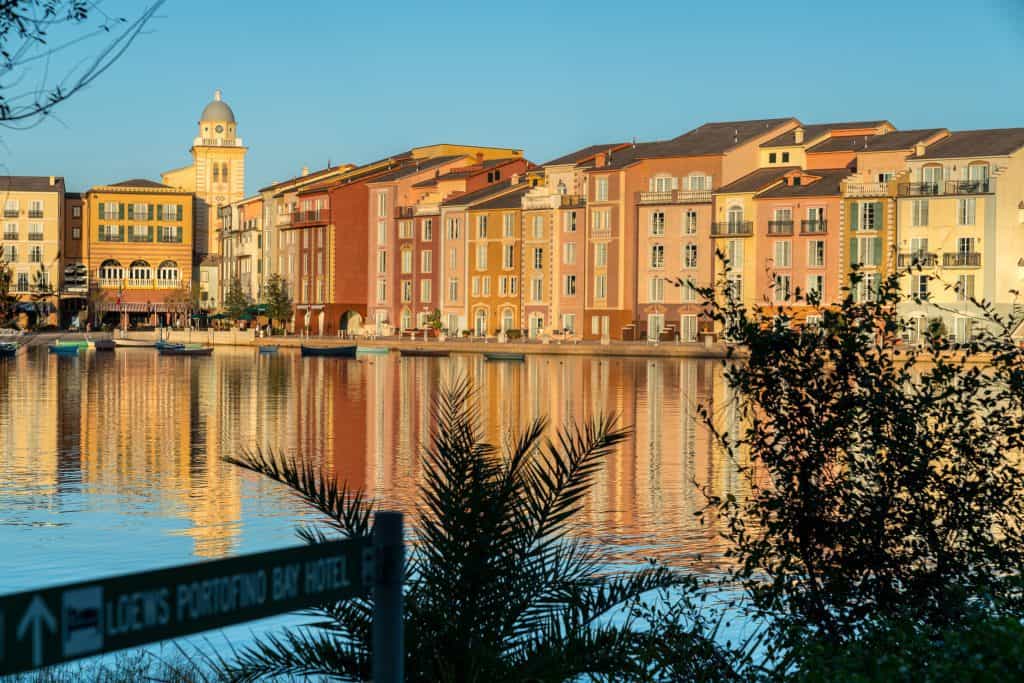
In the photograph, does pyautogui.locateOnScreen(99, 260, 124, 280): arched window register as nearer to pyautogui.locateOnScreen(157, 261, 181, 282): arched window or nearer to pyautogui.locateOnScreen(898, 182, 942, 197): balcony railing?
pyautogui.locateOnScreen(157, 261, 181, 282): arched window

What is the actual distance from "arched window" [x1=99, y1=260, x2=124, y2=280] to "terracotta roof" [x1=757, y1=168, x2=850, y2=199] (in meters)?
69.5

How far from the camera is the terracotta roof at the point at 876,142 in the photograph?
81.4 m

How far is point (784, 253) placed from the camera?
278ft

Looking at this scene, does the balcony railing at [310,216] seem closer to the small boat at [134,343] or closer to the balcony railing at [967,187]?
the small boat at [134,343]

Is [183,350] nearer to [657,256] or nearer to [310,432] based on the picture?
[657,256]

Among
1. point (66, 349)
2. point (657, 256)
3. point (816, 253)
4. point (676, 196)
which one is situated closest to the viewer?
point (816, 253)

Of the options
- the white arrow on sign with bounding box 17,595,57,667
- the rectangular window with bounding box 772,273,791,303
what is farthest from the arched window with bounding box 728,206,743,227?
the white arrow on sign with bounding box 17,595,57,667

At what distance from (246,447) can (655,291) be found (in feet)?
210

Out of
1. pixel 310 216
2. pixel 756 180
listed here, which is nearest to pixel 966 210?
pixel 756 180

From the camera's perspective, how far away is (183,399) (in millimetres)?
51531

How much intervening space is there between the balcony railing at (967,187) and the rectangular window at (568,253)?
86.1ft

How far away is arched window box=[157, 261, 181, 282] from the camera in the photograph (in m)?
133

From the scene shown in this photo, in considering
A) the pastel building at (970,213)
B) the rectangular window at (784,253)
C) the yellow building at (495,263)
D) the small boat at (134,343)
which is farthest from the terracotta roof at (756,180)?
the small boat at (134,343)

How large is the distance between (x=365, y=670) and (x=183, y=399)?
44.9 meters
